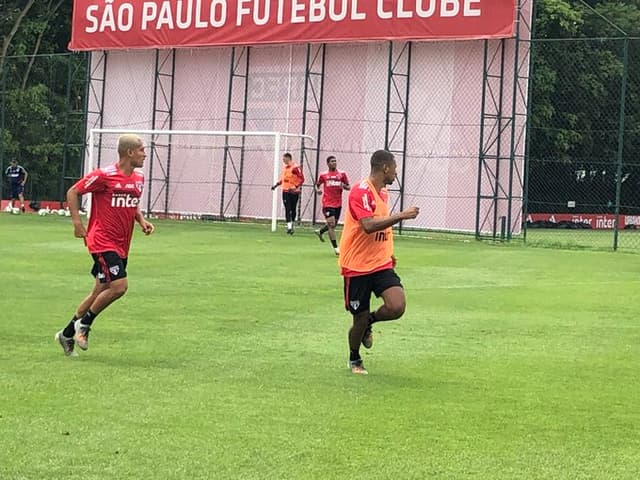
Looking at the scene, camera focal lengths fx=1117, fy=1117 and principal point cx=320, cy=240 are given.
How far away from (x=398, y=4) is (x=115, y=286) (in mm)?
22791

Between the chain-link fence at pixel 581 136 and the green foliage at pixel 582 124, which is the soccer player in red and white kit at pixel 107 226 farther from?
the green foliage at pixel 582 124

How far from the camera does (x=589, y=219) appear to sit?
142 feet

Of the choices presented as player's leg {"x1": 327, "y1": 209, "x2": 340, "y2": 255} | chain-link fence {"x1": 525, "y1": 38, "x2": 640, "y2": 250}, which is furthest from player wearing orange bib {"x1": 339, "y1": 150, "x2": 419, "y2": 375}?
chain-link fence {"x1": 525, "y1": 38, "x2": 640, "y2": 250}

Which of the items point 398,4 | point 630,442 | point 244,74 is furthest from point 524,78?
point 630,442

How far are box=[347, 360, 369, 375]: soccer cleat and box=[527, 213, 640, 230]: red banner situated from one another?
32.7 metres

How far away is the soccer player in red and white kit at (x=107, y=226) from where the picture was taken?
388 inches

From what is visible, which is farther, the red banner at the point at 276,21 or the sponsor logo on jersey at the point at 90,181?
the red banner at the point at 276,21

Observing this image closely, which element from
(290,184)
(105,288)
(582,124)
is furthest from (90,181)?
(582,124)

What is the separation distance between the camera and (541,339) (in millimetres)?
11477

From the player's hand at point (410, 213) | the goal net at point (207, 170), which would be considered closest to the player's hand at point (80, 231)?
the player's hand at point (410, 213)

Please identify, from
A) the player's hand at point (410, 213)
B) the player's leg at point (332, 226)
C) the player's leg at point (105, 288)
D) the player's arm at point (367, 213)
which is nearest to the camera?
the player's hand at point (410, 213)

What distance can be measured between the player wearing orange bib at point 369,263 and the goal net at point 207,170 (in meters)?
23.5

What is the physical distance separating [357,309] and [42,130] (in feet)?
109

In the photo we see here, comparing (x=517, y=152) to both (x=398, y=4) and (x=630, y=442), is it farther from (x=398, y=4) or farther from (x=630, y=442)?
(x=630, y=442)
